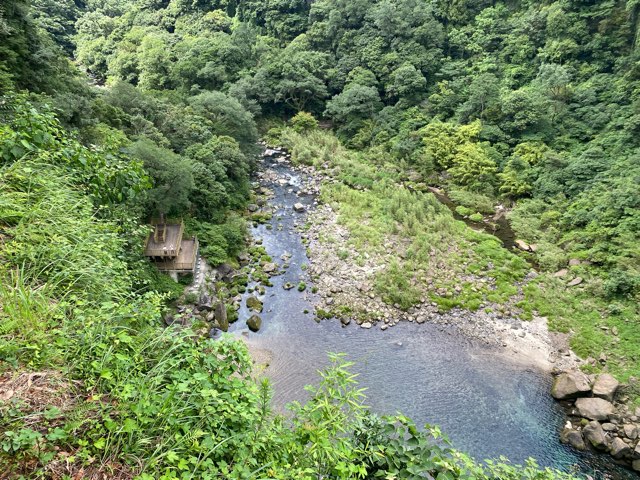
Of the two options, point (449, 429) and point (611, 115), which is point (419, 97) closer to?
point (611, 115)

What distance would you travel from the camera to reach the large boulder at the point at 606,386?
11.8 metres

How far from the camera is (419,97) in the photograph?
29.8 m

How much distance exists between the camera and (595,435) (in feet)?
35.7

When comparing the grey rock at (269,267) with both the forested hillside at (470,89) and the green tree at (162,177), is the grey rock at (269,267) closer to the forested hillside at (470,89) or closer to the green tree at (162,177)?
the green tree at (162,177)

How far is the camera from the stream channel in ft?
36.3

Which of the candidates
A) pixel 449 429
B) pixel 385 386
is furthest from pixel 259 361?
pixel 449 429

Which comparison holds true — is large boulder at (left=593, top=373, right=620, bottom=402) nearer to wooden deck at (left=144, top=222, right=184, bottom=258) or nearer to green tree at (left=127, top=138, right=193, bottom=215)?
wooden deck at (left=144, top=222, right=184, bottom=258)

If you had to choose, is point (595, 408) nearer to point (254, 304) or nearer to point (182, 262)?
point (254, 304)

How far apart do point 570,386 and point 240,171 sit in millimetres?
18147

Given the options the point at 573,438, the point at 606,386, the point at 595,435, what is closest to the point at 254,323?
the point at 573,438

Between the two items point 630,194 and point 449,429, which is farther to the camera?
point 630,194

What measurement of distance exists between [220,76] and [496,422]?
1282 inches

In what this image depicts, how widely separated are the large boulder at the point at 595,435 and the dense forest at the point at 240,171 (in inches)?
106

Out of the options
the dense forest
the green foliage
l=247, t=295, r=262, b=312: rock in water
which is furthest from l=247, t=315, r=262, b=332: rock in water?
the green foliage
